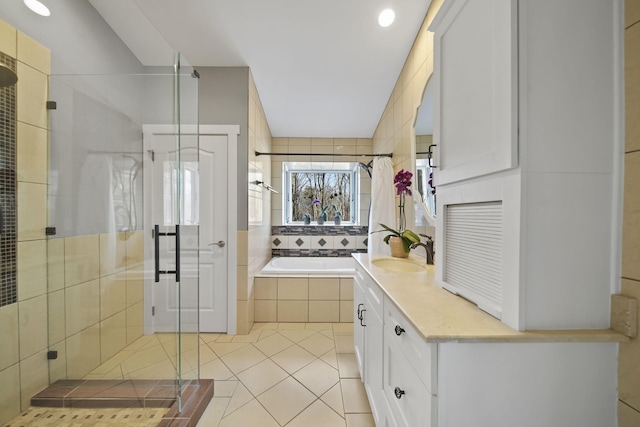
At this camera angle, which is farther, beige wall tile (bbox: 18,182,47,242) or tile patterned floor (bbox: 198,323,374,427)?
tile patterned floor (bbox: 198,323,374,427)

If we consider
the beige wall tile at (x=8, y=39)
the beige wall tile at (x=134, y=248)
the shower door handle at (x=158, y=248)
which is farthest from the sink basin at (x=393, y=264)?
the beige wall tile at (x=8, y=39)

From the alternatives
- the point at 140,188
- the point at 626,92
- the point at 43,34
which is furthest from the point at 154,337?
the point at 626,92

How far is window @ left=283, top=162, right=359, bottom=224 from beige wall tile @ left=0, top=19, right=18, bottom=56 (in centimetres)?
306

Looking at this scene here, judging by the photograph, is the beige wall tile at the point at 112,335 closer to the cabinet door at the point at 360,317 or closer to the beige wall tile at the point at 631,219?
the cabinet door at the point at 360,317

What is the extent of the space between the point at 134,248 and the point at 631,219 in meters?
2.63

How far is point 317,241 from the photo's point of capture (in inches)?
155

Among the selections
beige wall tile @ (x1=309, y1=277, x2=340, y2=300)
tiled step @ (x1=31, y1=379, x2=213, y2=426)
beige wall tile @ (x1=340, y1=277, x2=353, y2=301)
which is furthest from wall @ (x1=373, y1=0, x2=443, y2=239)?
tiled step @ (x1=31, y1=379, x2=213, y2=426)

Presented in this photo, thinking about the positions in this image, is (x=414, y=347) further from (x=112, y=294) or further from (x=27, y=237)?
(x=112, y=294)

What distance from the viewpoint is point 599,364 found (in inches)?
28.0

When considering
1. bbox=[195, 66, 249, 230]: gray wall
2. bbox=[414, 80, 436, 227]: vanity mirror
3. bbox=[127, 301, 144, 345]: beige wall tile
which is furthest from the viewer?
bbox=[195, 66, 249, 230]: gray wall

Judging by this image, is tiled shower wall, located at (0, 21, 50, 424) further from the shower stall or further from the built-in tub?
the built-in tub

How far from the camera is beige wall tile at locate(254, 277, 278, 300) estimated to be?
9.09 feet

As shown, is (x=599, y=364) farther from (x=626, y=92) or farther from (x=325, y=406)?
(x=325, y=406)

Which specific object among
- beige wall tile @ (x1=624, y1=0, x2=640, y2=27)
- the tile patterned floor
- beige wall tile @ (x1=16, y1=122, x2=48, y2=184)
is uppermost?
beige wall tile @ (x1=624, y1=0, x2=640, y2=27)
